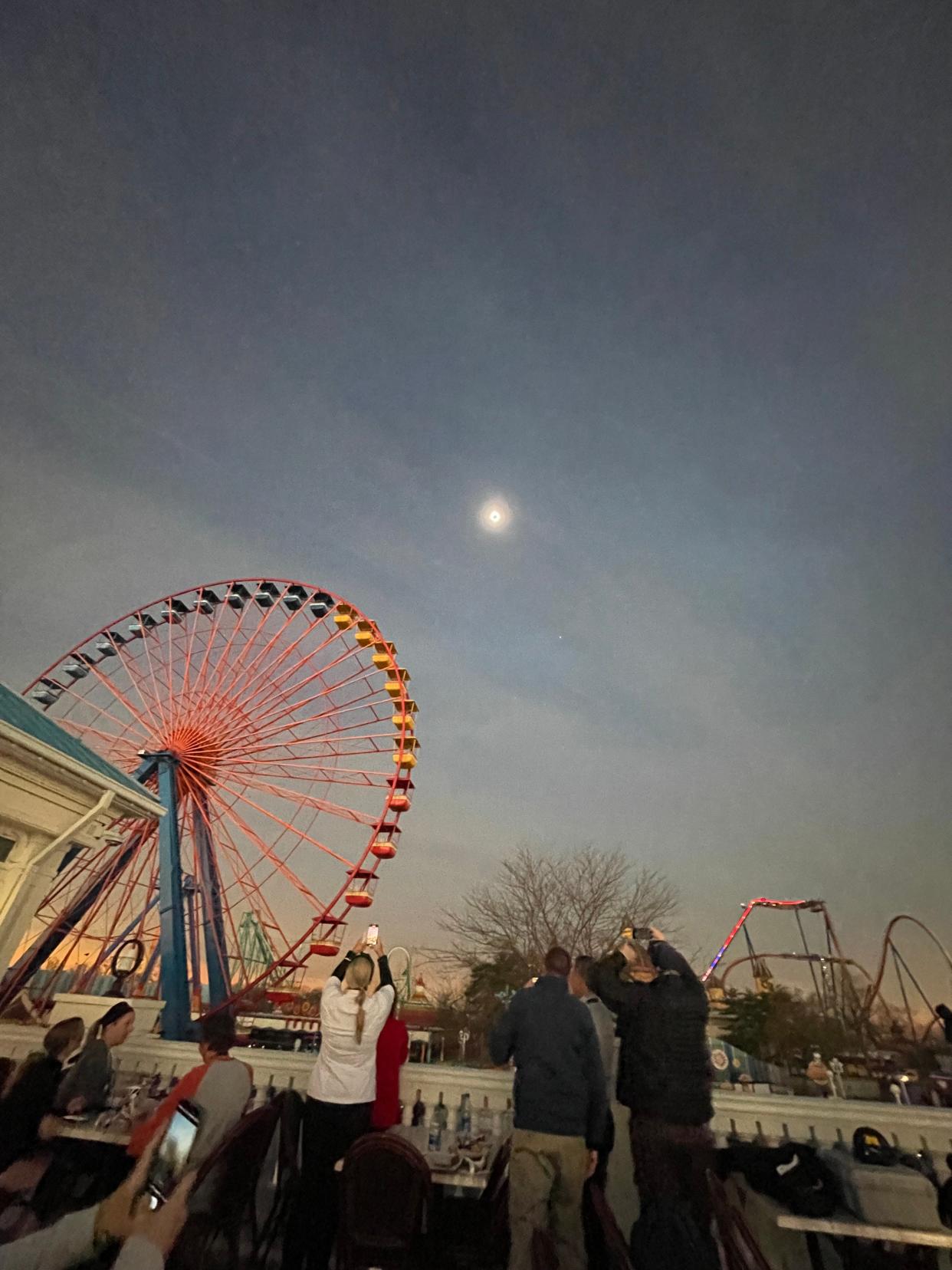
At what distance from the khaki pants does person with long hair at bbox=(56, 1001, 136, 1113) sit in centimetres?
273

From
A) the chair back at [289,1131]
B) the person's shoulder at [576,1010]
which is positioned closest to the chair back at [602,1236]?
the person's shoulder at [576,1010]

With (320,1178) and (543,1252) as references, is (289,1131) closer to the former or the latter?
(320,1178)

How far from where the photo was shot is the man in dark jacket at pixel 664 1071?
2965mm

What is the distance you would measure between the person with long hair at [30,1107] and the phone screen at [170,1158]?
1281mm

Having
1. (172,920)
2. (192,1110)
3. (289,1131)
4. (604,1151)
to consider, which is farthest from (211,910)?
(604,1151)

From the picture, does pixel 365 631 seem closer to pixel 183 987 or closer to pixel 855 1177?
pixel 183 987

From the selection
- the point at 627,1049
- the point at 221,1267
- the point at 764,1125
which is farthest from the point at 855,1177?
the point at 221,1267

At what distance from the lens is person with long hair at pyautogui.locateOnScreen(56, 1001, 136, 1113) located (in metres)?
3.60

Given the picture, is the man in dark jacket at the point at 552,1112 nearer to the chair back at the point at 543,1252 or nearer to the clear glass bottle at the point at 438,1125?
the chair back at the point at 543,1252

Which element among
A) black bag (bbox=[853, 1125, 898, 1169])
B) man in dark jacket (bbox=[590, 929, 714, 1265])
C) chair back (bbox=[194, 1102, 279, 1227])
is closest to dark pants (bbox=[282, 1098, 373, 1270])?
chair back (bbox=[194, 1102, 279, 1227])

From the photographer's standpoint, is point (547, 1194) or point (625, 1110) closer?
point (547, 1194)

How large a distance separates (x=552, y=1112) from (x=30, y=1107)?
Result: 2.62m

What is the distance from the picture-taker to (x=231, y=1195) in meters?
2.68

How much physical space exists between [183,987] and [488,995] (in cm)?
1048
